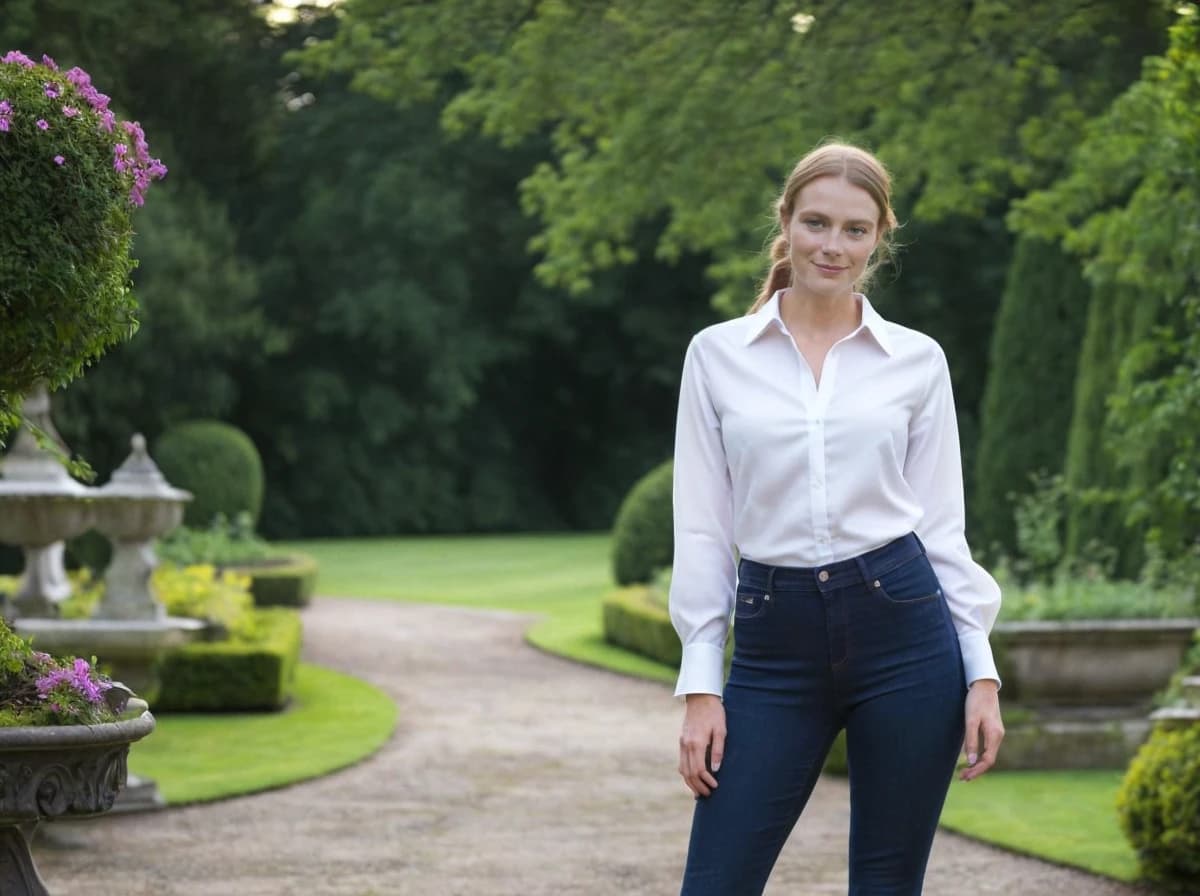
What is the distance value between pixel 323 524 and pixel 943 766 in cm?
2902

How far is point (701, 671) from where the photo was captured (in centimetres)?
277

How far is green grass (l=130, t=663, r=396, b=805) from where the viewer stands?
8461 millimetres

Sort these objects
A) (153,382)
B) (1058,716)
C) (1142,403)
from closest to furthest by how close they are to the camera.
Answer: (1142,403) < (1058,716) < (153,382)

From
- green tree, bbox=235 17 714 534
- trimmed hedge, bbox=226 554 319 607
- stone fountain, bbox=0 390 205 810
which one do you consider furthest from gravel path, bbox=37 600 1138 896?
green tree, bbox=235 17 714 534

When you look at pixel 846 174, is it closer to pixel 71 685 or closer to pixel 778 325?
pixel 778 325

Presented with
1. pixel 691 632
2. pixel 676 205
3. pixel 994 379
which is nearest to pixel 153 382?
pixel 994 379

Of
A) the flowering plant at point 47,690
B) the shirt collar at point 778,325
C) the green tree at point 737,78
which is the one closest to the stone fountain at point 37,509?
the green tree at point 737,78

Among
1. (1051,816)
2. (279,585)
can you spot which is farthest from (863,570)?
(279,585)

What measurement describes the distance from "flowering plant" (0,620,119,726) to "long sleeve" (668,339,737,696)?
1.52 meters

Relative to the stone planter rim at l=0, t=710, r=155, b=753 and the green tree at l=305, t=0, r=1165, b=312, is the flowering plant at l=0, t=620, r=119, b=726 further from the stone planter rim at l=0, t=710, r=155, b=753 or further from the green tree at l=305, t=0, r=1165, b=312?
the green tree at l=305, t=0, r=1165, b=312

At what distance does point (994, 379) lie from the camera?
53.3 feet

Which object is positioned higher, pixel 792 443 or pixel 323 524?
pixel 792 443

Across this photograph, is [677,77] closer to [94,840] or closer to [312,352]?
[94,840]

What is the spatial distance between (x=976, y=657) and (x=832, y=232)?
27.6 inches
